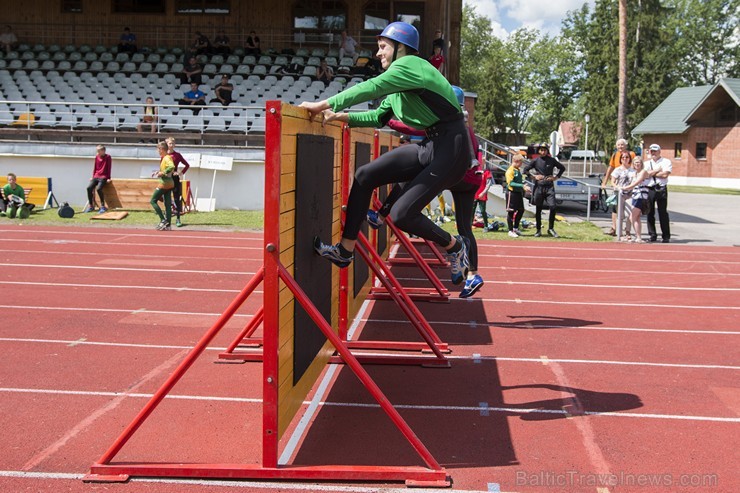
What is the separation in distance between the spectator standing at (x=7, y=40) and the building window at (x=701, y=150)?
43.4 metres

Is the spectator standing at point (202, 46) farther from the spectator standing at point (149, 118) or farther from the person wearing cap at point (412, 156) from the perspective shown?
the person wearing cap at point (412, 156)

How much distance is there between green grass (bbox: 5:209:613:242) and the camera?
1748 centimetres

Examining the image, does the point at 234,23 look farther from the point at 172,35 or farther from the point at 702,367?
the point at 702,367

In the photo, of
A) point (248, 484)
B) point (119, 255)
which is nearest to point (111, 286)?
point (119, 255)

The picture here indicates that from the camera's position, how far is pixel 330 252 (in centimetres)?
556

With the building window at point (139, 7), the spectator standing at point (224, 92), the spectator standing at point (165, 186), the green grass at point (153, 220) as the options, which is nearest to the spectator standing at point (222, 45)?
the building window at point (139, 7)

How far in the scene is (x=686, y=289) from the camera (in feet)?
36.5

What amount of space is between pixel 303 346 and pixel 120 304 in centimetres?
494

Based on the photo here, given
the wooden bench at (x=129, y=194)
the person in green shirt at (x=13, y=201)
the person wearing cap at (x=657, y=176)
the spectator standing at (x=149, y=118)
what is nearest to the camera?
the person wearing cap at (x=657, y=176)

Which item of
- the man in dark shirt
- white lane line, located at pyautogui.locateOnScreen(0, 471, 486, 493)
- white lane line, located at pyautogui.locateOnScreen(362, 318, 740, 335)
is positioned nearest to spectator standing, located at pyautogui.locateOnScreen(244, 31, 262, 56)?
the man in dark shirt

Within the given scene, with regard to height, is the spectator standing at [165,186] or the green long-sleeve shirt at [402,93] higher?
the green long-sleeve shirt at [402,93]

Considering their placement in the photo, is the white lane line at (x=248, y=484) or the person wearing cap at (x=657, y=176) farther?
the person wearing cap at (x=657, y=176)

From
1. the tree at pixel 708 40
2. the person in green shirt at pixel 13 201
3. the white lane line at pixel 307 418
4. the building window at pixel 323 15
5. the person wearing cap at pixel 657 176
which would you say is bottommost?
the white lane line at pixel 307 418

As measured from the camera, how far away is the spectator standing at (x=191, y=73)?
2733cm
